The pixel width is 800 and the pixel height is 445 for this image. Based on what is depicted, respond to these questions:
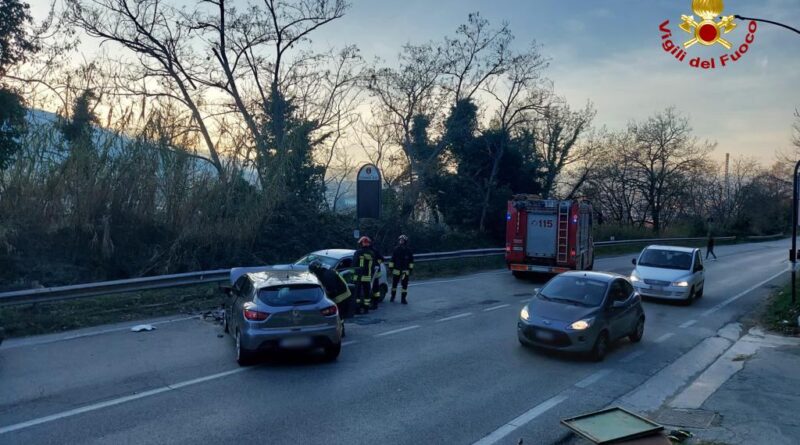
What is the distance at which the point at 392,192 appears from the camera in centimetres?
3186

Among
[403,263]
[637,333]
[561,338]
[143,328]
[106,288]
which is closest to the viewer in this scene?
[561,338]

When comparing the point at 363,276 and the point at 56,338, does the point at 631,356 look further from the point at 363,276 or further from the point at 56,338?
the point at 56,338

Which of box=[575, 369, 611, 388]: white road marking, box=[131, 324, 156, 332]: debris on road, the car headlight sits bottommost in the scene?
box=[575, 369, 611, 388]: white road marking

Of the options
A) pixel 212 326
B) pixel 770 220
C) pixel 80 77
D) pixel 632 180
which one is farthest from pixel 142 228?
pixel 770 220

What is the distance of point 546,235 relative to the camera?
22.2 metres

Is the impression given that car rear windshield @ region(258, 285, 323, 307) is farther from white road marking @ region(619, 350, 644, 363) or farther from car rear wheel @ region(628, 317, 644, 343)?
car rear wheel @ region(628, 317, 644, 343)

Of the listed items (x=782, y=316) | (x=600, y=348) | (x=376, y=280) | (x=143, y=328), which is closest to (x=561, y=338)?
(x=600, y=348)

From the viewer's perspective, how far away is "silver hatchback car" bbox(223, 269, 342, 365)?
930 centimetres

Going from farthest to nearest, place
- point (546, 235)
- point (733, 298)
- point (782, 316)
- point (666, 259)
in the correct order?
point (546, 235) → point (733, 298) → point (666, 259) → point (782, 316)

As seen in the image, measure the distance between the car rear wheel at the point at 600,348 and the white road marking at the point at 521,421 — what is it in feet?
7.47

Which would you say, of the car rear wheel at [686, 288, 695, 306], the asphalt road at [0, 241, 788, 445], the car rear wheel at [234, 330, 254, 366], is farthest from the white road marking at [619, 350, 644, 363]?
the car rear wheel at [686, 288, 695, 306]

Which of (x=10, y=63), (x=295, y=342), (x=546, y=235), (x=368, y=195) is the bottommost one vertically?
(x=295, y=342)

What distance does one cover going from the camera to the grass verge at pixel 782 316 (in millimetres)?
14477

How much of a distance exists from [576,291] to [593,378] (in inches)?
88.2
